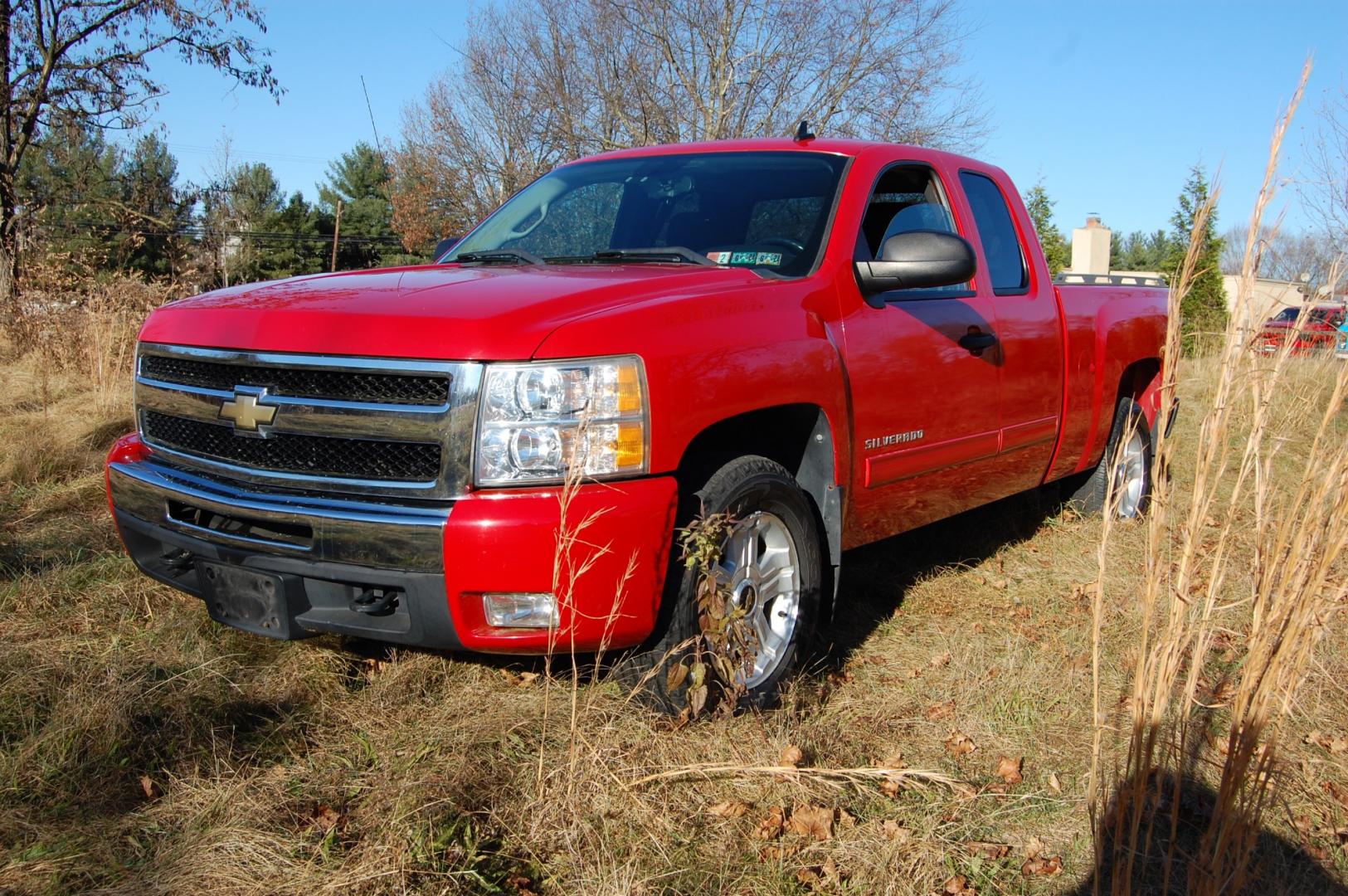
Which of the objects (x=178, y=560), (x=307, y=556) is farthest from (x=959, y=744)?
(x=178, y=560)

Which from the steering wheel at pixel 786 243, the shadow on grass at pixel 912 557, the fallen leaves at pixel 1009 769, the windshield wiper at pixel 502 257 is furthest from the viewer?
the shadow on grass at pixel 912 557

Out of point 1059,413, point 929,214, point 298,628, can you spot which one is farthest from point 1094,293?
point 298,628

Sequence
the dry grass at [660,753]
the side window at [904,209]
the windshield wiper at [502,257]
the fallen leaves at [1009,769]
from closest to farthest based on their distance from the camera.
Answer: the dry grass at [660,753]
the fallen leaves at [1009,769]
the windshield wiper at [502,257]
the side window at [904,209]

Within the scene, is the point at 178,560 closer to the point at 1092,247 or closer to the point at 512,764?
the point at 512,764

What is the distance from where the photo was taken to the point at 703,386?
117 inches

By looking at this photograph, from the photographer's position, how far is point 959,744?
3.31 m

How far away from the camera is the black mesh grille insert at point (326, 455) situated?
277 centimetres

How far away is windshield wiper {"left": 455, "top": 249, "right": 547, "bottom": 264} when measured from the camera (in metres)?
3.94

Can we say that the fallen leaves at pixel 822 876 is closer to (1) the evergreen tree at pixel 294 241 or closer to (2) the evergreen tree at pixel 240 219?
(2) the evergreen tree at pixel 240 219

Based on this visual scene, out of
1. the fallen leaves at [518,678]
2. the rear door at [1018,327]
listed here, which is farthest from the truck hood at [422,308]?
the rear door at [1018,327]

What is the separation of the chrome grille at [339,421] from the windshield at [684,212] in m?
1.22

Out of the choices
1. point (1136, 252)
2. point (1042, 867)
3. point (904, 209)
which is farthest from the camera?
point (1136, 252)

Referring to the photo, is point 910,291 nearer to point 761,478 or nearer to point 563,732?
point 761,478

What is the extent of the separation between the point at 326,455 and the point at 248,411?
29cm
